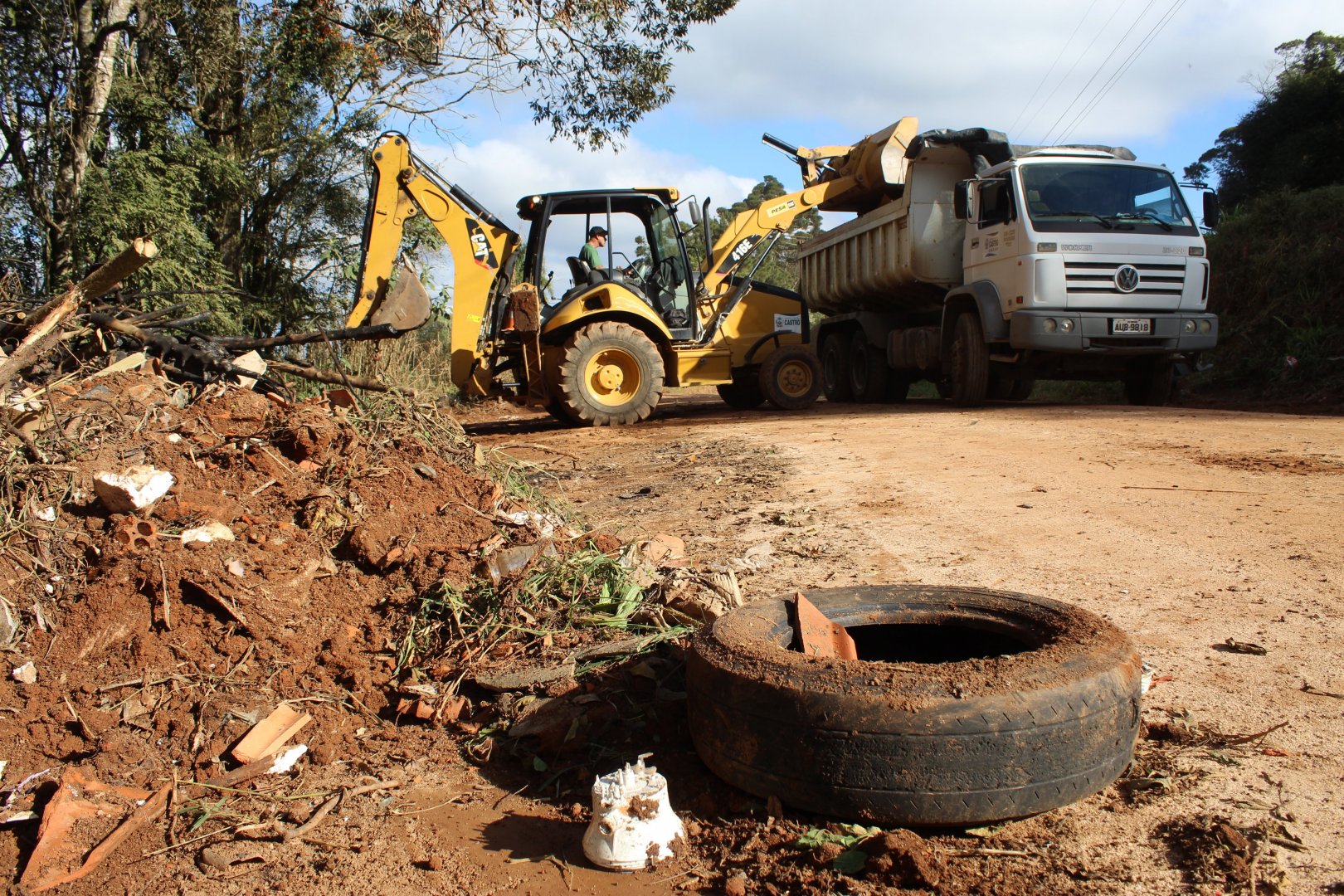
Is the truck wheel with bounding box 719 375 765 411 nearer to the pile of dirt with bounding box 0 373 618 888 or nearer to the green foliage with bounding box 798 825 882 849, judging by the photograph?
the pile of dirt with bounding box 0 373 618 888

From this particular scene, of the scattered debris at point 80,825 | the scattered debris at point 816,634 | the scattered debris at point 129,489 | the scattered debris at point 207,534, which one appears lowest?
the scattered debris at point 80,825

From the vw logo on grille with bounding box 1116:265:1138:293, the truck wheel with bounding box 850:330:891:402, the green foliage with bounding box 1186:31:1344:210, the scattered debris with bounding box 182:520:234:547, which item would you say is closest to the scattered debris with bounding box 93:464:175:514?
the scattered debris with bounding box 182:520:234:547

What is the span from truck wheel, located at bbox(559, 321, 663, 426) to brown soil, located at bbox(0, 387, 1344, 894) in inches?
206

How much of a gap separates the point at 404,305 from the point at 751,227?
6.59 meters

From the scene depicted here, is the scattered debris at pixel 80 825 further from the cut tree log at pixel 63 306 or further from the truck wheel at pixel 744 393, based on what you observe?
the truck wheel at pixel 744 393

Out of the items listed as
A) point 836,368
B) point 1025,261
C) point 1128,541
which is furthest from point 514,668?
point 836,368

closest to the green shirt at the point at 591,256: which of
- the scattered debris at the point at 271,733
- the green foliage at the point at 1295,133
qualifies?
the scattered debris at the point at 271,733

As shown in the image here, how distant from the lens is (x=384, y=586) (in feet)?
12.6

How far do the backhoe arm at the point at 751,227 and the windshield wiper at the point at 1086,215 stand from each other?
151 inches

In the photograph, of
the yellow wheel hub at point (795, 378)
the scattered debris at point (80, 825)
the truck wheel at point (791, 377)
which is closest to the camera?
the scattered debris at point (80, 825)

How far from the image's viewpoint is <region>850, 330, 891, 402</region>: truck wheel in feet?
47.8

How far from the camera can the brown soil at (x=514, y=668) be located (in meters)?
2.39

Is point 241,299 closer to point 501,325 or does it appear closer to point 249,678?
point 501,325

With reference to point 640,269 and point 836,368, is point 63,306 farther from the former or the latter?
point 836,368
